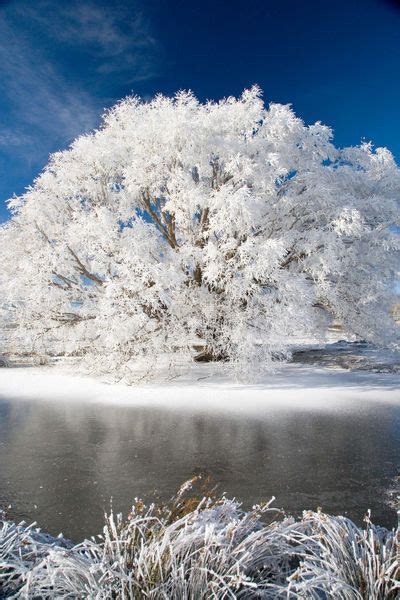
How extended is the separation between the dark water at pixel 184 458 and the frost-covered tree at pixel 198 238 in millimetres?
3801

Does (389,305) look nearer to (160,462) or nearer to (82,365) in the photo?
(82,365)

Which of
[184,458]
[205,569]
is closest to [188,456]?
[184,458]

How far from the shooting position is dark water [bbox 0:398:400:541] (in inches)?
170

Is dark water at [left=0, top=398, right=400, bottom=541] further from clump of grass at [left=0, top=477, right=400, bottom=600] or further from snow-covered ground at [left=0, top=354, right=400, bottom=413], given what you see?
clump of grass at [left=0, top=477, right=400, bottom=600]

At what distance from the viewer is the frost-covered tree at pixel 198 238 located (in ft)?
38.9

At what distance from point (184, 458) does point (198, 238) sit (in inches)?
337

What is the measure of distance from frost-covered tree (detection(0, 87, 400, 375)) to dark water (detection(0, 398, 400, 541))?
3.80 m

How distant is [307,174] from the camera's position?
44.8ft

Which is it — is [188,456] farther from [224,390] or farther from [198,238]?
[198,238]

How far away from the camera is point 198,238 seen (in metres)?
13.2

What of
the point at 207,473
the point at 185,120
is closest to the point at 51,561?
the point at 207,473

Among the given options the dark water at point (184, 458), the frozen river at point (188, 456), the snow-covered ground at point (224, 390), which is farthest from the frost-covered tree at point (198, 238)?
the dark water at point (184, 458)

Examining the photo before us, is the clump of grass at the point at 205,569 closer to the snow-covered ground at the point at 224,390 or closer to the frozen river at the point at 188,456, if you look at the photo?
the frozen river at the point at 188,456

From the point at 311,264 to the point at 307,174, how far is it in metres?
3.23
